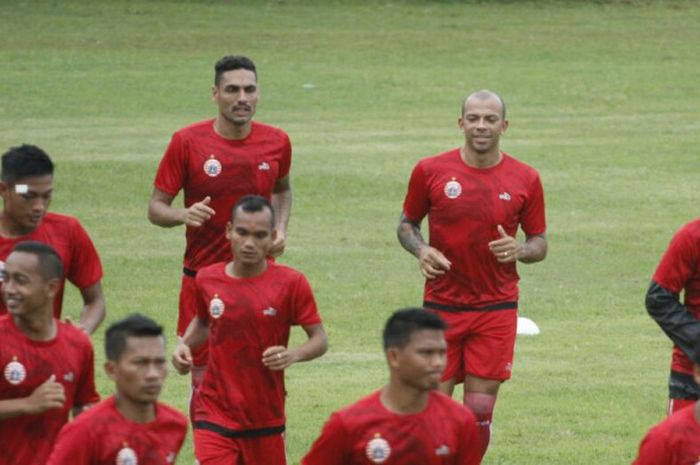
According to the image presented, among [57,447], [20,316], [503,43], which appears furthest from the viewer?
[503,43]

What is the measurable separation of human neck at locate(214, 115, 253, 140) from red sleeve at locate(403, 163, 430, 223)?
1214 mm

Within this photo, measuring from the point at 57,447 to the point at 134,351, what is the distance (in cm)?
59

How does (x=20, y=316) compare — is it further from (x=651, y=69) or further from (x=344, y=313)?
(x=651, y=69)

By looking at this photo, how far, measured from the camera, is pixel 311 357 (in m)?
11.7

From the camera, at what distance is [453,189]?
44.9 feet

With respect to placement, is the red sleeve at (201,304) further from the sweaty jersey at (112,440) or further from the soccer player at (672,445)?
the soccer player at (672,445)

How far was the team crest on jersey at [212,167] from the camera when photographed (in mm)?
13734

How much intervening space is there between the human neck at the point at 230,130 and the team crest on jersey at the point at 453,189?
146 centimetres

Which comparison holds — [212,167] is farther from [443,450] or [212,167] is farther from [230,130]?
[443,450]

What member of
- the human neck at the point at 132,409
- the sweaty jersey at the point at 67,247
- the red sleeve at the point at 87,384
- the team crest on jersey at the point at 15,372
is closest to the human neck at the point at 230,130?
the sweaty jersey at the point at 67,247

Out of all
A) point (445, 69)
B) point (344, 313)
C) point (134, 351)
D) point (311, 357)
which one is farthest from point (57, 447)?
point (445, 69)

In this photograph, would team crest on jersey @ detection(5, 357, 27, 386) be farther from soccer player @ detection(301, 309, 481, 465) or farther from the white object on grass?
the white object on grass

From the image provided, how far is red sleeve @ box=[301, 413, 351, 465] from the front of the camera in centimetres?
959

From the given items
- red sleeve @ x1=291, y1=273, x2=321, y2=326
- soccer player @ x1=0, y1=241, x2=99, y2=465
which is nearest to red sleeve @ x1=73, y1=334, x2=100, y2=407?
soccer player @ x1=0, y1=241, x2=99, y2=465
